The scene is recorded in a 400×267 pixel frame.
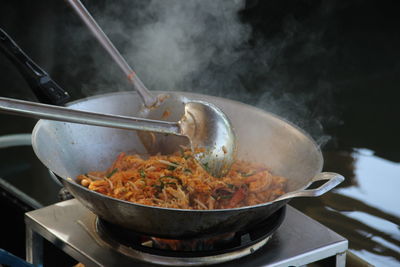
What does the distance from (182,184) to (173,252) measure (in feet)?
0.86

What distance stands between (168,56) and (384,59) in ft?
7.32

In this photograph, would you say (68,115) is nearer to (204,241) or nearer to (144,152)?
(204,241)

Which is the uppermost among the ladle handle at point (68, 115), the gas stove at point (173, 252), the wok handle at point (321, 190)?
the ladle handle at point (68, 115)

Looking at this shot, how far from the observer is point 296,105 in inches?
149

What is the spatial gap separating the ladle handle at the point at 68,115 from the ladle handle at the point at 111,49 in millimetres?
349

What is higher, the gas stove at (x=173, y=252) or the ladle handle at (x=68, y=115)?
the ladle handle at (x=68, y=115)

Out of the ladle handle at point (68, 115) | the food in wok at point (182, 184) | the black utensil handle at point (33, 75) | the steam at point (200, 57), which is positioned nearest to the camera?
the ladle handle at point (68, 115)

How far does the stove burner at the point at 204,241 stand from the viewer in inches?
61.4

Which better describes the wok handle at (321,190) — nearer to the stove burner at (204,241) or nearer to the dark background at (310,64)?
the stove burner at (204,241)

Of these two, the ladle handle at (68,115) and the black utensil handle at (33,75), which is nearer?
the ladle handle at (68,115)

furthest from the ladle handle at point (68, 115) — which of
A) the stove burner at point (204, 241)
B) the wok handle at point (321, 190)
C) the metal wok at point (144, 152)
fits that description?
the wok handle at point (321, 190)

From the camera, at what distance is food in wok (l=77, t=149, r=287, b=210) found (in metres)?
1.66

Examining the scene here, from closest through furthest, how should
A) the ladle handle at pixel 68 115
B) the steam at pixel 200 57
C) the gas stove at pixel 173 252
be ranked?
the ladle handle at pixel 68 115, the gas stove at pixel 173 252, the steam at pixel 200 57

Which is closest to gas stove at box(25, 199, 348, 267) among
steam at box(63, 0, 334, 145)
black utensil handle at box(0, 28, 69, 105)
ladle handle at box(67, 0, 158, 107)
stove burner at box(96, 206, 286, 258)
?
stove burner at box(96, 206, 286, 258)
